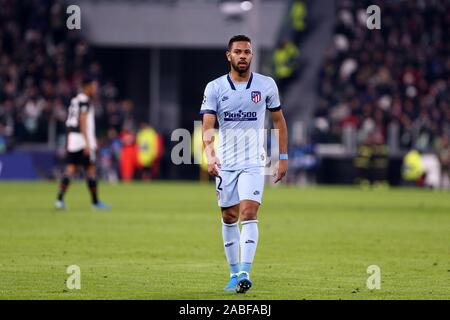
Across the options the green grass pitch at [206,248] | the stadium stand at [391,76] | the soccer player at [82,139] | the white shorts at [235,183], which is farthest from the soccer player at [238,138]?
the stadium stand at [391,76]

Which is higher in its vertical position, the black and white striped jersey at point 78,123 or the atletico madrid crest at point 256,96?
the atletico madrid crest at point 256,96

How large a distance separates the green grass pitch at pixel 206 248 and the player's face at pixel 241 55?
2.17m

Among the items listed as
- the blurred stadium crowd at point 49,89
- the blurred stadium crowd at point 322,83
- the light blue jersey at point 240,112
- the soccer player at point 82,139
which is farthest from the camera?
the blurred stadium crowd at point 322,83

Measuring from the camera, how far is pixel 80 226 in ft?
67.5

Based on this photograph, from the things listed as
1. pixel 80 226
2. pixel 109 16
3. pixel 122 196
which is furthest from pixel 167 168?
pixel 80 226

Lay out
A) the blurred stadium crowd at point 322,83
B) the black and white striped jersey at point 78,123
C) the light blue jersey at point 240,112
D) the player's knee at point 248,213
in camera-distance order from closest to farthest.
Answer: the player's knee at point 248,213 → the light blue jersey at point 240,112 → the black and white striped jersey at point 78,123 → the blurred stadium crowd at point 322,83

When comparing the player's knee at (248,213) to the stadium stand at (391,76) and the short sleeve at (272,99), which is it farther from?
the stadium stand at (391,76)

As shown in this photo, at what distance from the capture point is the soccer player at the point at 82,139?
23562 mm

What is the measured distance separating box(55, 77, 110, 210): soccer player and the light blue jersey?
36.8ft

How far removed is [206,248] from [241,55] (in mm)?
5586

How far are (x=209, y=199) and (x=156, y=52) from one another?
1836 centimetres

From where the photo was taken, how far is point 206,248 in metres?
17.1

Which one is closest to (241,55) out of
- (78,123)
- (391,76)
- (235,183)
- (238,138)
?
(238,138)

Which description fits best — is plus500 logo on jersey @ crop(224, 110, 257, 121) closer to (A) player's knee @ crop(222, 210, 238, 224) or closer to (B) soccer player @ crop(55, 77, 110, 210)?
(A) player's knee @ crop(222, 210, 238, 224)
